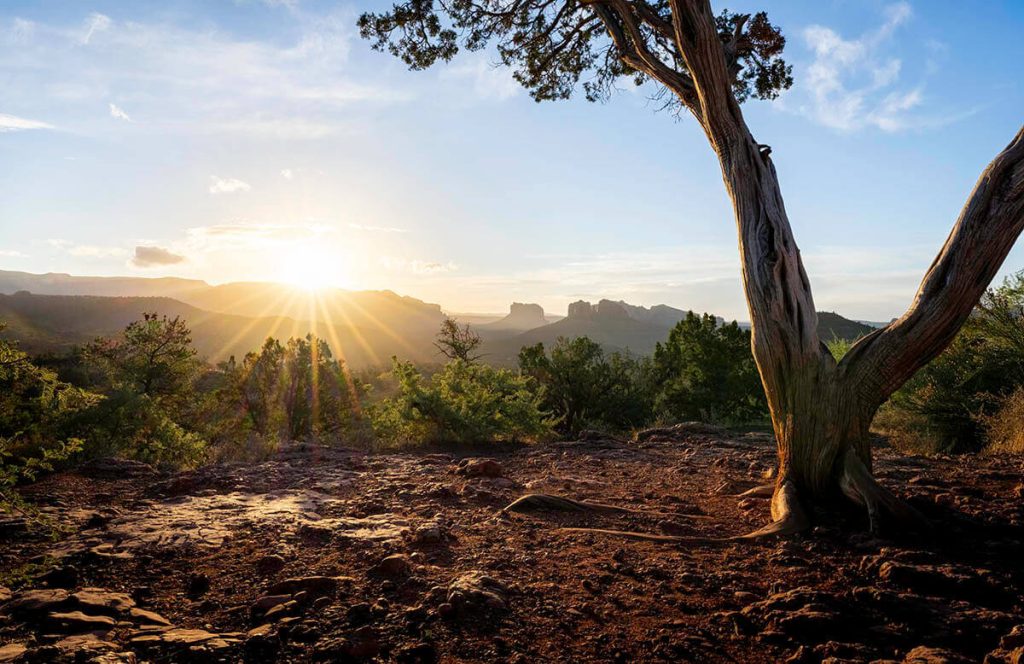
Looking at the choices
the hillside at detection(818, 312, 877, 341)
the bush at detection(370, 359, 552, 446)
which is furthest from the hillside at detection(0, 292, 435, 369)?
the bush at detection(370, 359, 552, 446)

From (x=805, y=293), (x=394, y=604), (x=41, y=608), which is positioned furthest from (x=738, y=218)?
(x=41, y=608)

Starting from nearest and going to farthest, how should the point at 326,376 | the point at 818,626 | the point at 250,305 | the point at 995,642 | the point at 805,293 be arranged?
the point at 995,642 < the point at 818,626 < the point at 805,293 < the point at 326,376 < the point at 250,305

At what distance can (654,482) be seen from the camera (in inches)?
236

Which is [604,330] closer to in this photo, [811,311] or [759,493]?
[759,493]

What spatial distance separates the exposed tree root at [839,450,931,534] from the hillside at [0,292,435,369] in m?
48.4

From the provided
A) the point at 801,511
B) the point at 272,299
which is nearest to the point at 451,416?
the point at 801,511

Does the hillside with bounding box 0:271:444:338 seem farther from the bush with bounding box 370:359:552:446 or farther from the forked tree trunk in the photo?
the forked tree trunk

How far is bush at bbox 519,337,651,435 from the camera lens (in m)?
14.1

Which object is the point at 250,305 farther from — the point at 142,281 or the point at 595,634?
the point at 595,634

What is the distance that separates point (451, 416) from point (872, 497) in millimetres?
6138

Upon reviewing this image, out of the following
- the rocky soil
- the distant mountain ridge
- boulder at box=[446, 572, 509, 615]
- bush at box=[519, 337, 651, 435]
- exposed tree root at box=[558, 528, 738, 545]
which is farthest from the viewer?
the distant mountain ridge

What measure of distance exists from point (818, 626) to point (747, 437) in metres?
7.55

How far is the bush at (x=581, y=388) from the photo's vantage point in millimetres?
14139

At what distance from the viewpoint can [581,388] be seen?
1427 cm
